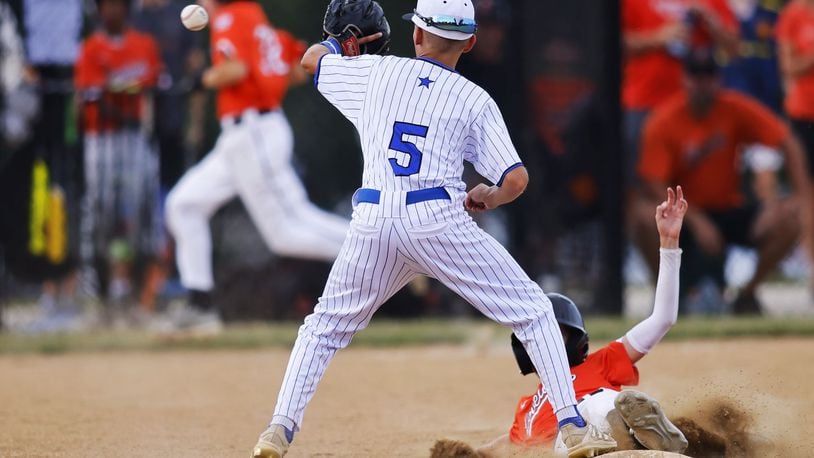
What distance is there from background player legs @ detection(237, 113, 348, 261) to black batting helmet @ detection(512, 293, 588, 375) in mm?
5015

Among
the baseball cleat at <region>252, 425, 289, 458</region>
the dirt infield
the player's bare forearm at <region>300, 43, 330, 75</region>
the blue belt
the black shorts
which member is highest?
the player's bare forearm at <region>300, 43, 330, 75</region>

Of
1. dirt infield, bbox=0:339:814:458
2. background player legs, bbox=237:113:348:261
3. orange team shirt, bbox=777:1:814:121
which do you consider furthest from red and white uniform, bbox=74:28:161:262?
orange team shirt, bbox=777:1:814:121

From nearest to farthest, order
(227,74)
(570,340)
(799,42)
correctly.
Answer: (570,340) → (227,74) → (799,42)

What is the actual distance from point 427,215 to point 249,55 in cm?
570

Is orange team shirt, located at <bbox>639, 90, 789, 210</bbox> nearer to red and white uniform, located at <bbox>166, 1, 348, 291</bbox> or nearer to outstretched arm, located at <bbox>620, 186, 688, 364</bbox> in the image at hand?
red and white uniform, located at <bbox>166, 1, 348, 291</bbox>

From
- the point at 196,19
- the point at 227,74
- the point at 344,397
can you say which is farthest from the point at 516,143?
the point at 196,19

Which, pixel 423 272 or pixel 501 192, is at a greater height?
pixel 501 192

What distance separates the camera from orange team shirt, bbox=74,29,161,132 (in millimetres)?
10430

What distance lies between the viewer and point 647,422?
402cm

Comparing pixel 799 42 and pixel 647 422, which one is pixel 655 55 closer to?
pixel 799 42

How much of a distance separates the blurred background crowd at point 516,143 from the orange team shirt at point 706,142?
0.7 inches

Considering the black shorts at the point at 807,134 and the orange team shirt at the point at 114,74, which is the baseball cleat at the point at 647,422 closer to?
the black shorts at the point at 807,134

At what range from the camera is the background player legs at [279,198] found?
9.48 metres

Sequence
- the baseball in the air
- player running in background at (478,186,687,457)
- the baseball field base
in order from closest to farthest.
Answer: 1. the baseball field base
2. player running in background at (478,186,687,457)
3. the baseball in the air
